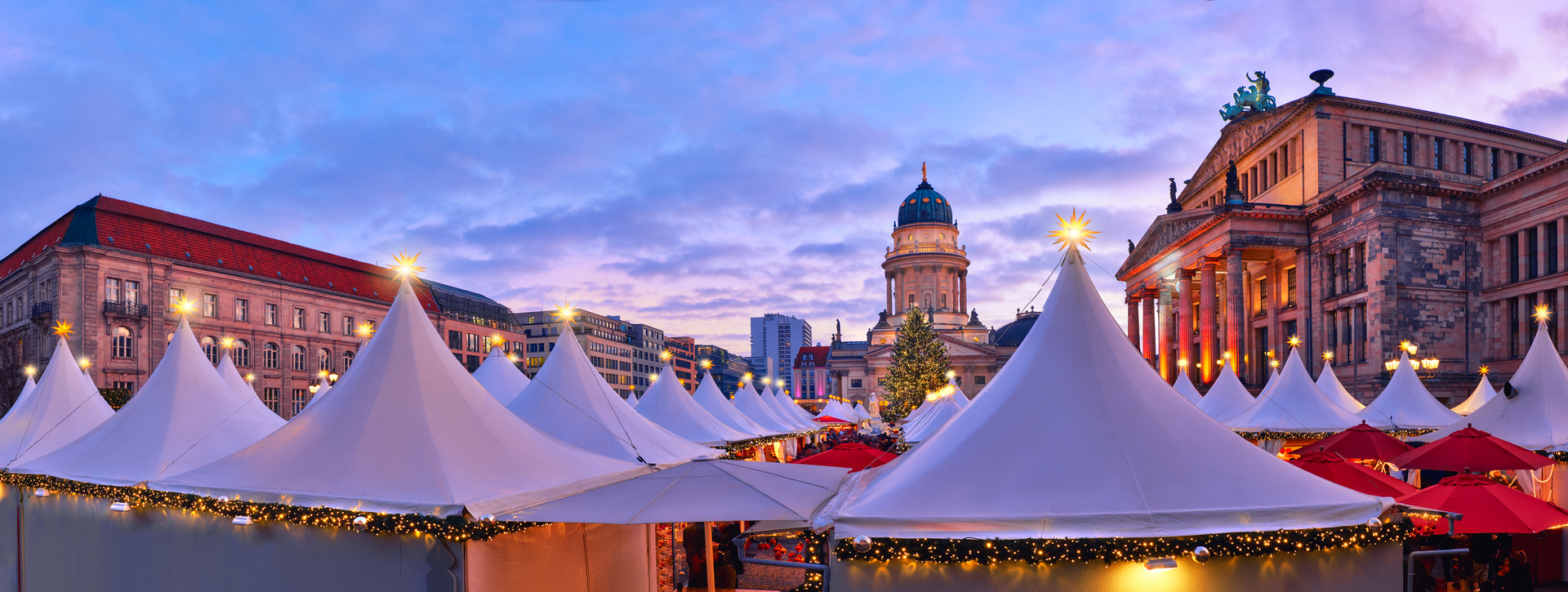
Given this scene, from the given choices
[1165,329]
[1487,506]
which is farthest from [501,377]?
[1165,329]

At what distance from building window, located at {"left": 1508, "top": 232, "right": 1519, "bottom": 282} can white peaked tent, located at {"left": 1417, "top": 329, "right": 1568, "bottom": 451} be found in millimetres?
28345

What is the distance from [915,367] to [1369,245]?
105ft

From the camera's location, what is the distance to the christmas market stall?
719cm

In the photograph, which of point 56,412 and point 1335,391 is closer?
point 56,412

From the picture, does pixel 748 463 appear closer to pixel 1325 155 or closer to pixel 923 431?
pixel 923 431

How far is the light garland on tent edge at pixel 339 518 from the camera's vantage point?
337 inches


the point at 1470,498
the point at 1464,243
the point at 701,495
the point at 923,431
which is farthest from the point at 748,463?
the point at 1464,243

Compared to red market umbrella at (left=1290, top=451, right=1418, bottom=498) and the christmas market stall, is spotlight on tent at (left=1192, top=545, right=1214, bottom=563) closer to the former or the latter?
the christmas market stall

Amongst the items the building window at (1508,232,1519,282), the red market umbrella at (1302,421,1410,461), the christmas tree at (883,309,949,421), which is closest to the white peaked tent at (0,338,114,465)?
the red market umbrella at (1302,421,1410,461)

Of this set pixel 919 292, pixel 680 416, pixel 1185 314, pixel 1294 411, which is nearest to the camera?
pixel 680 416

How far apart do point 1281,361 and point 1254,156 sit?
14.5 m

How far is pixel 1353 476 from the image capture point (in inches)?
478

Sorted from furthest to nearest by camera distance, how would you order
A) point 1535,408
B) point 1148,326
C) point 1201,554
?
point 1148,326 < point 1535,408 < point 1201,554

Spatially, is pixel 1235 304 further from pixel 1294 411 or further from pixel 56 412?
pixel 56 412
